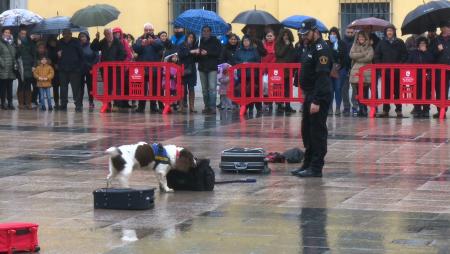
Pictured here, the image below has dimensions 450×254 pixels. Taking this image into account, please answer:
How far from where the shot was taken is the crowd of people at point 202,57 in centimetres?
2120

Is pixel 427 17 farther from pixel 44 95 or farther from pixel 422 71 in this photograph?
pixel 44 95

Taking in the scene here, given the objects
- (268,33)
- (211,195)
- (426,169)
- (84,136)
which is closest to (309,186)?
(211,195)

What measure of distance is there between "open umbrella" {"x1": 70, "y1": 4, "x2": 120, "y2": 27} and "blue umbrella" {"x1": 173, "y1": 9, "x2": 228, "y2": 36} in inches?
55.2

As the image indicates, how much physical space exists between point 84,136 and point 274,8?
11039 millimetres

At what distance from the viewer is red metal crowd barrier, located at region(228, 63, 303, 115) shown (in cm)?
2152

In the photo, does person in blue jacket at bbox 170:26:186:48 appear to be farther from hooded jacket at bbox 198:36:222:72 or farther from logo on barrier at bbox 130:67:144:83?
logo on barrier at bbox 130:67:144:83

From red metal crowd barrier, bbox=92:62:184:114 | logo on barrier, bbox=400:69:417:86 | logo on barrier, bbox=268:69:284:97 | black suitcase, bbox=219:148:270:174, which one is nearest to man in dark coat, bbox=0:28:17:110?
red metal crowd barrier, bbox=92:62:184:114

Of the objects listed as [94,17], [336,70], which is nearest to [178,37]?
[94,17]

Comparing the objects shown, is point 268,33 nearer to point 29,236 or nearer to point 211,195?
point 211,195

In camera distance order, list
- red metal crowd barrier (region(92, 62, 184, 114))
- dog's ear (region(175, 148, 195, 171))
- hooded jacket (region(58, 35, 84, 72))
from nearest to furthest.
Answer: dog's ear (region(175, 148, 195, 171)), red metal crowd barrier (region(92, 62, 184, 114)), hooded jacket (region(58, 35, 84, 72))

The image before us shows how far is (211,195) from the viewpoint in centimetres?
1139

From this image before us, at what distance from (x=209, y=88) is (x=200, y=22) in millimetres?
1537

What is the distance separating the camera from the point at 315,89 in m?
12.7

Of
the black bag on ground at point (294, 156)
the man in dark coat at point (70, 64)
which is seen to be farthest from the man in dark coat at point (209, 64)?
the black bag on ground at point (294, 156)
